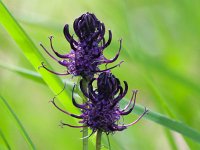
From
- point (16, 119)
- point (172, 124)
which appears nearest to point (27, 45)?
point (16, 119)

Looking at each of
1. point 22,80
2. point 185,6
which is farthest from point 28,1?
point 185,6

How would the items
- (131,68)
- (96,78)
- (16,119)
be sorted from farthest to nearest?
(131,68) < (16,119) < (96,78)

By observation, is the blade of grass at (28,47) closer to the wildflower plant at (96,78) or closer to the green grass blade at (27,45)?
the green grass blade at (27,45)

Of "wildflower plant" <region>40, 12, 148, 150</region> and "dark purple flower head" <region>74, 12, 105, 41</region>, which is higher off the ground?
"dark purple flower head" <region>74, 12, 105, 41</region>

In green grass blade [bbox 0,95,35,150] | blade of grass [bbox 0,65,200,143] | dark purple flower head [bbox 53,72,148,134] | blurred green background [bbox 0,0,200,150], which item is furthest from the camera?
blurred green background [bbox 0,0,200,150]

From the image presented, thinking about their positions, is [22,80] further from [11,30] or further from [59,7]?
[11,30]

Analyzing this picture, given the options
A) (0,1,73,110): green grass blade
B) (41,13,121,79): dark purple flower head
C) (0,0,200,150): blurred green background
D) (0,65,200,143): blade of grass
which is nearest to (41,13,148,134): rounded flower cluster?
(41,13,121,79): dark purple flower head

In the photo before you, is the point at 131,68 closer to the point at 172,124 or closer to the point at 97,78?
the point at 172,124

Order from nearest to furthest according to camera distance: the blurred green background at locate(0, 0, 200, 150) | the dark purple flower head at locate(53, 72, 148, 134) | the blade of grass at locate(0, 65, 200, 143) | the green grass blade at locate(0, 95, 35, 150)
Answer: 1. the dark purple flower head at locate(53, 72, 148, 134)
2. the green grass blade at locate(0, 95, 35, 150)
3. the blade of grass at locate(0, 65, 200, 143)
4. the blurred green background at locate(0, 0, 200, 150)

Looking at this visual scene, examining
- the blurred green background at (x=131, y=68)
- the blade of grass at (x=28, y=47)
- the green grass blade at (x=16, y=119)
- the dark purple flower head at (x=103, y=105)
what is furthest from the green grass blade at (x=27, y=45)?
the blurred green background at (x=131, y=68)

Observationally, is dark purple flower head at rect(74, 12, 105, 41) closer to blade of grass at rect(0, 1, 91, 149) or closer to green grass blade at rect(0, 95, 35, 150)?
blade of grass at rect(0, 1, 91, 149)
